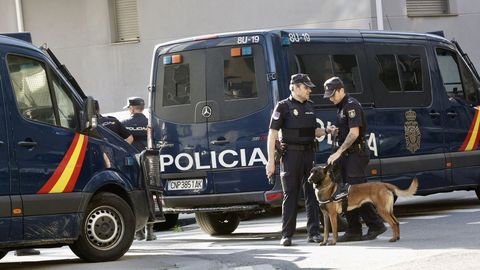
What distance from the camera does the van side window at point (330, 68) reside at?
1359cm

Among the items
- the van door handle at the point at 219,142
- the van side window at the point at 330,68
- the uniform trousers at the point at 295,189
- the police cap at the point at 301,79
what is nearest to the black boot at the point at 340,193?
the uniform trousers at the point at 295,189

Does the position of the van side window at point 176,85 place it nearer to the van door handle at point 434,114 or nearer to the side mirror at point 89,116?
the side mirror at point 89,116

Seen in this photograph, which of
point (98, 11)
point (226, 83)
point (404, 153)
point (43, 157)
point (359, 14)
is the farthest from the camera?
point (98, 11)

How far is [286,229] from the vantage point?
485 inches

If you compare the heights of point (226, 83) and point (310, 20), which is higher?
point (310, 20)

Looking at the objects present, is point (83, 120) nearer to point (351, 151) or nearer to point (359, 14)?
point (351, 151)

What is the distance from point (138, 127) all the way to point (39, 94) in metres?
4.22

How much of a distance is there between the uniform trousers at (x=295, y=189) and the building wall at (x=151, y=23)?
11.1 m

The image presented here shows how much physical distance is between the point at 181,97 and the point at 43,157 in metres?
3.18

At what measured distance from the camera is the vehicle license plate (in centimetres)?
1337

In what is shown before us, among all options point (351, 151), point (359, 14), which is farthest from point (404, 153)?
point (359, 14)

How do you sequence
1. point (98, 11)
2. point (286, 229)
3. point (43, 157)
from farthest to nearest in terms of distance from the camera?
point (98, 11) → point (286, 229) → point (43, 157)

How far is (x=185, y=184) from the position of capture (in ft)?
44.2

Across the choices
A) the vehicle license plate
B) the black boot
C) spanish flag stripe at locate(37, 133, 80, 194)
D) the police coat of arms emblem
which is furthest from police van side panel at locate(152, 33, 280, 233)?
spanish flag stripe at locate(37, 133, 80, 194)
